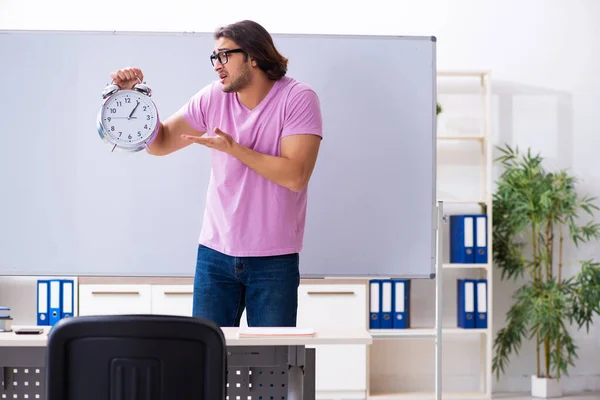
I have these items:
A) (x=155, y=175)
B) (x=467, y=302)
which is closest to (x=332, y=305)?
(x=467, y=302)

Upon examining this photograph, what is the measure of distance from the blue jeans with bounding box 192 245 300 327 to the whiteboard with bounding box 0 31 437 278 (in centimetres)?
100

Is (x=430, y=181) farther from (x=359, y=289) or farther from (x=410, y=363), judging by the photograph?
(x=410, y=363)

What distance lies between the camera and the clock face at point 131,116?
9.03ft

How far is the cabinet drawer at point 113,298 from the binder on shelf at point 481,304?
187 cm

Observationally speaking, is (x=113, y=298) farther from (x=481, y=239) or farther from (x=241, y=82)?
(x=241, y=82)

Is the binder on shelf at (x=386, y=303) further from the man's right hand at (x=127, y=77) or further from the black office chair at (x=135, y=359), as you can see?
the black office chair at (x=135, y=359)

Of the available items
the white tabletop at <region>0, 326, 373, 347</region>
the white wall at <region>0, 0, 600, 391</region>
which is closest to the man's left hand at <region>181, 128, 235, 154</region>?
the white tabletop at <region>0, 326, 373, 347</region>

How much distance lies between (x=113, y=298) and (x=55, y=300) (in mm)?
305

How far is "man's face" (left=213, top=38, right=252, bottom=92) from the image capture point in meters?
2.58

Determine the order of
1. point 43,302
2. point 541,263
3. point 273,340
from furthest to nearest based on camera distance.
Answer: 1. point 541,263
2. point 43,302
3. point 273,340

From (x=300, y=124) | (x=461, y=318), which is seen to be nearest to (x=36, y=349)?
(x=300, y=124)

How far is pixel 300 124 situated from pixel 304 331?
70 cm

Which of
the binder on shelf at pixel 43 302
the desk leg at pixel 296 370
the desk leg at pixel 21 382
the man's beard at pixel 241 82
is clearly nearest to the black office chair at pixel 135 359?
the desk leg at pixel 296 370

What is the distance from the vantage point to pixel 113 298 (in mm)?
4434
